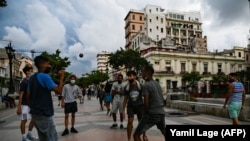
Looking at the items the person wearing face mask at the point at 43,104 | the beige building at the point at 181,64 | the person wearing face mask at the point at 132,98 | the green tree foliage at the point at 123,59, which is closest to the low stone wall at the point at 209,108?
the person wearing face mask at the point at 132,98

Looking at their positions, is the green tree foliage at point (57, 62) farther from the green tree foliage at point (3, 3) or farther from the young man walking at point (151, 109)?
the young man walking at point (151, 109)

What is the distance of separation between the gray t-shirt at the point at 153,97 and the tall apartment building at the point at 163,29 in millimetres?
66092

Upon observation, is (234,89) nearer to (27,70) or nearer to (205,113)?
(27,70)

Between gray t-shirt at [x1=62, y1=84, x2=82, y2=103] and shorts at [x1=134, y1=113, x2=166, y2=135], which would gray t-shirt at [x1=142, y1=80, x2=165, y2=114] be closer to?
shorts at [x1=134, y1=113, x2=166, y2=135]

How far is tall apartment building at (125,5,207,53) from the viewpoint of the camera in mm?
75500

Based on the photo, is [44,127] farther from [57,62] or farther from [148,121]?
[57,62]

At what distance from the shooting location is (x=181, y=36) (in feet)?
280

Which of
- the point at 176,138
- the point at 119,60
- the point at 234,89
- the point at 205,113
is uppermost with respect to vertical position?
the point at 119,60

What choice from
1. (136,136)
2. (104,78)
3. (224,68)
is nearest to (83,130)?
(136,136)

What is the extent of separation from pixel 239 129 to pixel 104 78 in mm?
78978

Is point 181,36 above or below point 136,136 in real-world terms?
above

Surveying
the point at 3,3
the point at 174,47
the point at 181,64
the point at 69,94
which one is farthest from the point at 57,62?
the point at 69,94

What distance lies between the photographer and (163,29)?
263ft

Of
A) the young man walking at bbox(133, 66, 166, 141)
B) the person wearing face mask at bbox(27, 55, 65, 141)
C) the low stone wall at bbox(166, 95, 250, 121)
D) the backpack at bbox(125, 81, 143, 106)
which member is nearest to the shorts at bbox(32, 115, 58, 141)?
the person wearing face mask at bbox(27, 55, 65, 141)
